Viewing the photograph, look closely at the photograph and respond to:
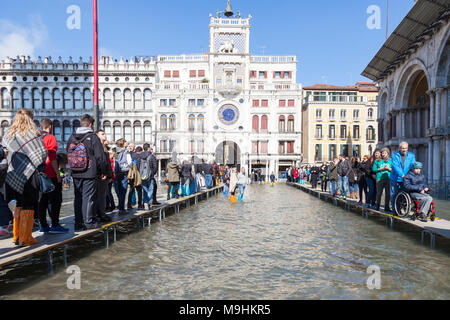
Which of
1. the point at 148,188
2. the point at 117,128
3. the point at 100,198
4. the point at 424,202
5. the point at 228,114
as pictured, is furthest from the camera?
the point at 117,128

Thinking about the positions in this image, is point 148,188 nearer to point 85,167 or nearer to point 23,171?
point 85,167

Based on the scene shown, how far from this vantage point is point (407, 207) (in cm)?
950

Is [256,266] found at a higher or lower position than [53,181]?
lower

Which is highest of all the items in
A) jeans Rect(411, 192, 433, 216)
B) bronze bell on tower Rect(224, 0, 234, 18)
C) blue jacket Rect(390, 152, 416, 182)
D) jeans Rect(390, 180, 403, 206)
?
bronze bell on tower Rect(224, 0, 234, 18)

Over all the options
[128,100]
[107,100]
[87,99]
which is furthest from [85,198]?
[87,99]

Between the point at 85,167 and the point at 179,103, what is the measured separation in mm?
44533

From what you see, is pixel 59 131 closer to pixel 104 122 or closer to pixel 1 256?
pixel 104 122

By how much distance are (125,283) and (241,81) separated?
158ft

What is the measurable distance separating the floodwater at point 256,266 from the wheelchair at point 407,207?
0.70 m

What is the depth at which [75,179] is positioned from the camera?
7.13m

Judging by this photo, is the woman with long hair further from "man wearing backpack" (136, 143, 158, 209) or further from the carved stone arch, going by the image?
the carved stone arch

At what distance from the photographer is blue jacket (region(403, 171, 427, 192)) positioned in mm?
9234


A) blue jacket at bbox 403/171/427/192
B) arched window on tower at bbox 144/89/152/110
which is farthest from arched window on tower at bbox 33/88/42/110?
blue jacket at bbox 403/171/427/192

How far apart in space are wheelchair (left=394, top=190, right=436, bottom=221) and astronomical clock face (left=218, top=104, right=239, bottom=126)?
41452 mm
